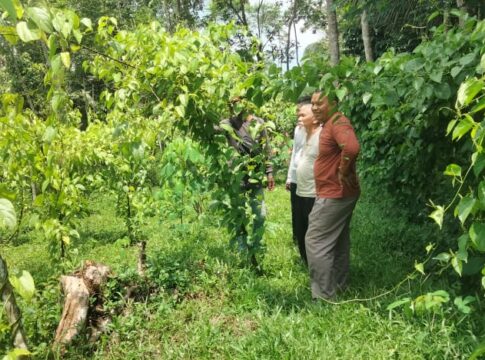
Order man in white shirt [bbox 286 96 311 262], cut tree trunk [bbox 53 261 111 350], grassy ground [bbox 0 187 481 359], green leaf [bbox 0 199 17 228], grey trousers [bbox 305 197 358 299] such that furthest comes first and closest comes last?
man in white shirt [bbox 286 96 311 262] → grey trousers [bbox 305 197 358 299] → cut tree trunk [bbox 53 261 111 350] → grassy ground [bbox 0 187 481 359] → green leaf [bbox 0 199 17 228]

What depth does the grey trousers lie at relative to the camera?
328cm

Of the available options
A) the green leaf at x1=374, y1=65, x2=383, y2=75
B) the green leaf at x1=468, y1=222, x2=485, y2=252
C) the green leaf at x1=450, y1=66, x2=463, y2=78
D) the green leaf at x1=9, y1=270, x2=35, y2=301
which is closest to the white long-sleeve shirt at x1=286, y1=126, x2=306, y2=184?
the green leaf at x1=374, y1=65, x2=383, y2=75

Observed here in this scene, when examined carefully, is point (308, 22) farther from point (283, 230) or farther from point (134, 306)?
point (134, 306)

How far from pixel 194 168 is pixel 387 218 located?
9.37ft

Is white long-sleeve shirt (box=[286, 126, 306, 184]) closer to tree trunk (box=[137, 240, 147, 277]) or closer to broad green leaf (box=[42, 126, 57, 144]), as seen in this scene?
tree trunk (box=[137, 240, 147, 277])

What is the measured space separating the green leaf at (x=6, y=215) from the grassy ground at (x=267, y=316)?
1921mm

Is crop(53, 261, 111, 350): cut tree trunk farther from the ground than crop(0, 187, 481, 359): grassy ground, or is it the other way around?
crop(53, 261, 111, 350): cut tree trunk

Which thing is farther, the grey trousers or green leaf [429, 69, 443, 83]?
the grey trousers

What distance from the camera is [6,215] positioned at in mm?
1064

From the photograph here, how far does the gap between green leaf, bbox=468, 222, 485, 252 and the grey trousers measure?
170 centimetres

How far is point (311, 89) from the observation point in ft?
7.61

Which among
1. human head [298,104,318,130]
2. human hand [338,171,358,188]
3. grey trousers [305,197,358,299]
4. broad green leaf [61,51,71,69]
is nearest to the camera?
broad green leaf [61,51,71,69]

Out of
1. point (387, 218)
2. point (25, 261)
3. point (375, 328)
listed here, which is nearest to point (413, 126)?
point (375, 328)

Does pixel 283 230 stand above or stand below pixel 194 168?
below
